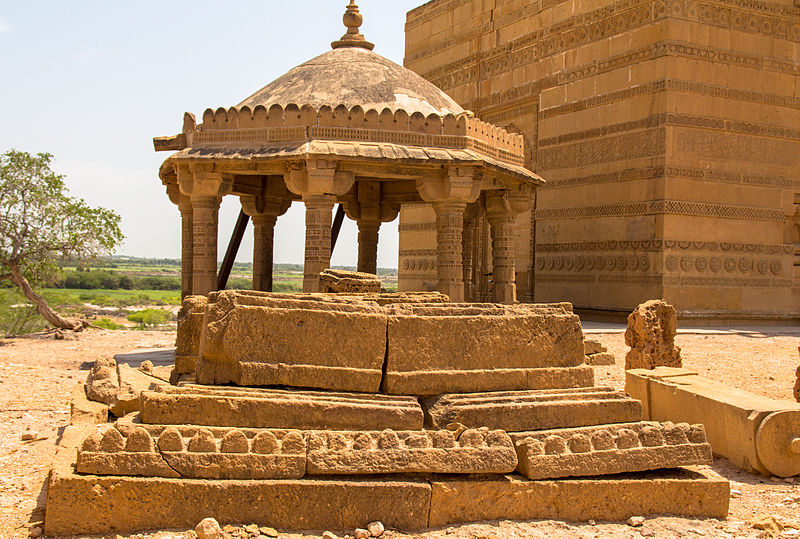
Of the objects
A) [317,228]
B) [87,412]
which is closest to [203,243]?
[317,228]

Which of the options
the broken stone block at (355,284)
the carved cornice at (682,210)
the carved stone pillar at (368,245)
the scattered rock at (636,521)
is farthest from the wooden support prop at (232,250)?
the scattered rock at (636,521)

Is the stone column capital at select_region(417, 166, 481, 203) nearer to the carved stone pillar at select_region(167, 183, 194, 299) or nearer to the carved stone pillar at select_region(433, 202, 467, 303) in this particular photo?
the carved stone pillar at select_region(433, 202, 467, 303)

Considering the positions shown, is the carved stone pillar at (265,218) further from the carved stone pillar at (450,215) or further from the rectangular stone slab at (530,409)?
the rectangular stone slab at (530,409)

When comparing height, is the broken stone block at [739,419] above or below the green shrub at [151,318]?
above

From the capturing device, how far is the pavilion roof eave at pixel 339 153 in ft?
28.9

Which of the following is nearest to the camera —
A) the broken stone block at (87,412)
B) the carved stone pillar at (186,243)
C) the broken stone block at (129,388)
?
the broken stone block at (87,412)

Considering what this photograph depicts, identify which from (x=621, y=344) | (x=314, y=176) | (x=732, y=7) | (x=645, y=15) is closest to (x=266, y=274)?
(x=314, y=176)

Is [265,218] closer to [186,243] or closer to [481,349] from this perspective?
[186,243]

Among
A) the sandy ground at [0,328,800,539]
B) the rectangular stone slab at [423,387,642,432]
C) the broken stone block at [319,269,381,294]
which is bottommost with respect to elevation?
the sandy ground at [0,328,800,539]

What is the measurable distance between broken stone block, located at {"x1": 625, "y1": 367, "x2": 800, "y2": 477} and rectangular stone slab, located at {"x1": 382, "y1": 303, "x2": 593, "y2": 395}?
1.12 metres

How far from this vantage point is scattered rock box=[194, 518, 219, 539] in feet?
10.5

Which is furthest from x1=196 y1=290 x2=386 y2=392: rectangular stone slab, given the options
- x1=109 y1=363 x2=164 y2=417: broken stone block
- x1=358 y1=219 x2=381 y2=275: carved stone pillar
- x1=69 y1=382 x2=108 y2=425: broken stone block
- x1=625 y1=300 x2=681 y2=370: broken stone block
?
x1=358 y1=219 x2=381 y2=275: carved stone pillar

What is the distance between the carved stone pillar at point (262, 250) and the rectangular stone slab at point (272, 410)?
8.34 metres

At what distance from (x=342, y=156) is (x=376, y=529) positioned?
5.95 meters
